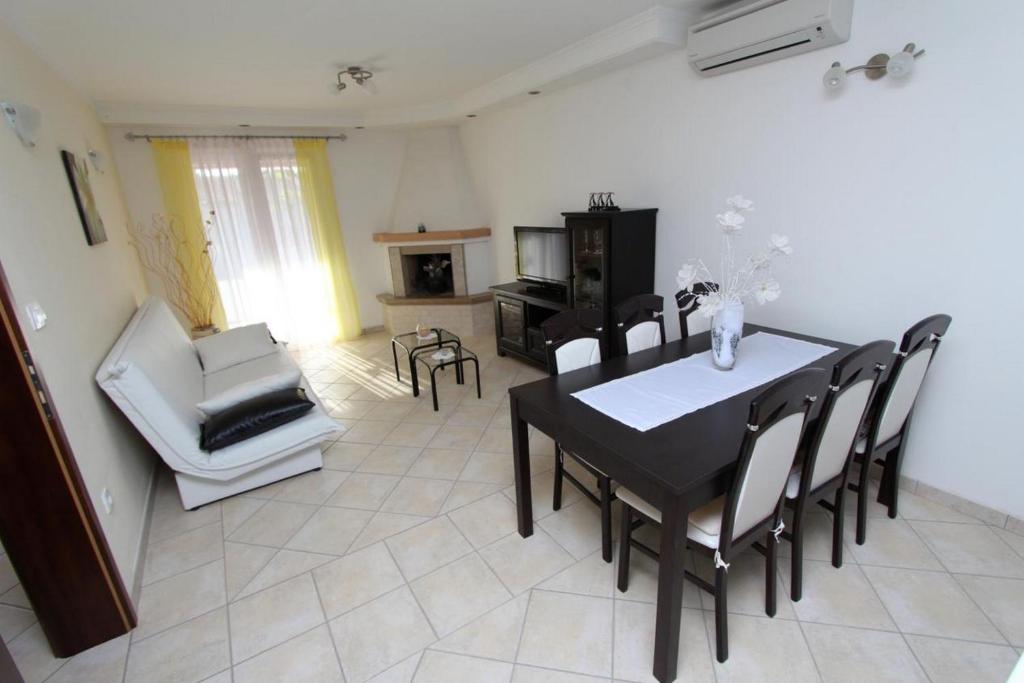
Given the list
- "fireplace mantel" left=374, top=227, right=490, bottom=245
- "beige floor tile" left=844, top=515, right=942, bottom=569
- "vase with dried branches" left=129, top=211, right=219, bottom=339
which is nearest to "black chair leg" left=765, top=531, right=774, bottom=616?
"beige floor tile" left=844, top=515, right=942, bottom=569

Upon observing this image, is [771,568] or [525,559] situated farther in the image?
[525,559]

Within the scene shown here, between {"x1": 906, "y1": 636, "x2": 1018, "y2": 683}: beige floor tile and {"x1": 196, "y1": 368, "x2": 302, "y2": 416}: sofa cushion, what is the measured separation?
10.2 ft

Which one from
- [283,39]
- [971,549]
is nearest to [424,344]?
[283,39]

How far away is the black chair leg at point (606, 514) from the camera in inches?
75.9

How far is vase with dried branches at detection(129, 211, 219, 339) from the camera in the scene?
4543 mm

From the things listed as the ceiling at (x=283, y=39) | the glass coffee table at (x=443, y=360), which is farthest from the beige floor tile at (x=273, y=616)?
the ceiling at (x=283, y=39)

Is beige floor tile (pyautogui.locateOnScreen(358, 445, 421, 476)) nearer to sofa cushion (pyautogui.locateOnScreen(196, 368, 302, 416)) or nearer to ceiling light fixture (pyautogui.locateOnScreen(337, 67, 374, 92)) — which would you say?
sofa cushion (pyautogui.locateOnScreen(196, 368, 302, 416))

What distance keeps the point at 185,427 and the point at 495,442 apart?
5.62ft

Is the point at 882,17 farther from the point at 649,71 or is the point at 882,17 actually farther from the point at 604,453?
the point at 604,453

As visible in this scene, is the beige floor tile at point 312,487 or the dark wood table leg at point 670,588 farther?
the beige floor tile at point 312,487

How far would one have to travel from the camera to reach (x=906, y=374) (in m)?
1.86

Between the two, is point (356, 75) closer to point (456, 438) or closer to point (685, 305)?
point (456, 438)

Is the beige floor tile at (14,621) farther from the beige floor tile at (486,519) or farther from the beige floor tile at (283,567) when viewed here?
the beige floor tile at (486,519)

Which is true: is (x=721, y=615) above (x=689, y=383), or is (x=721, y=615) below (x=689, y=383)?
below
